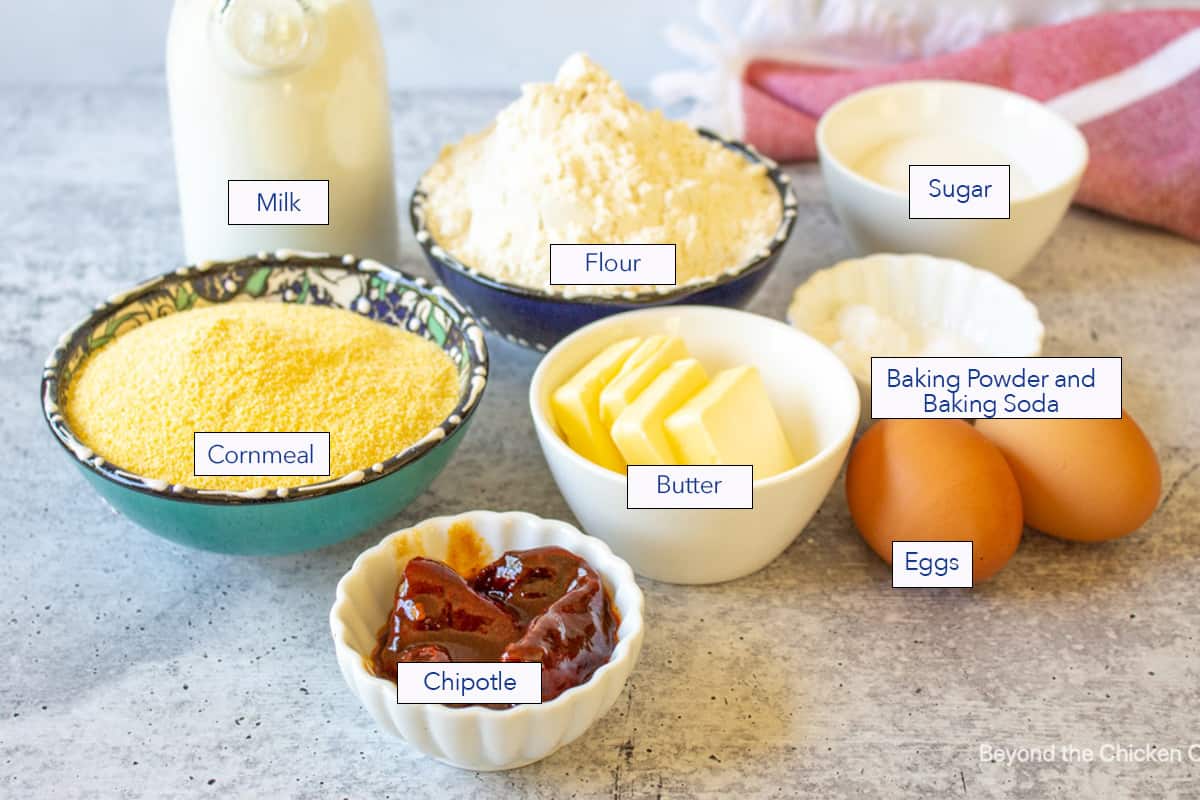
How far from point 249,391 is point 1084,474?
662 millimetres

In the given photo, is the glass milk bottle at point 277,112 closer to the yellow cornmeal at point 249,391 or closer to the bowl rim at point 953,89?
the yellow cornmeal at point 249,391

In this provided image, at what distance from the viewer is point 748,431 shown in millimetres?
990

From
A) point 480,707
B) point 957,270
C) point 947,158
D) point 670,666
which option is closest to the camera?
point 480,707

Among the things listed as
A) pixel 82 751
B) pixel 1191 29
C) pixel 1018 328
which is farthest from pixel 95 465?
pixel 1191 29

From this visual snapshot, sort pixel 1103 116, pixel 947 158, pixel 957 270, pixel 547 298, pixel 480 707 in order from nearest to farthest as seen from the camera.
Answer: pixel 480 707
pixel 547 298
pixel 957 270
pixel 947 158
pixel 1103 116

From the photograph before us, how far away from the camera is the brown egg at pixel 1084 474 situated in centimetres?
100

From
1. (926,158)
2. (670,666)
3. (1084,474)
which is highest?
(926,158)

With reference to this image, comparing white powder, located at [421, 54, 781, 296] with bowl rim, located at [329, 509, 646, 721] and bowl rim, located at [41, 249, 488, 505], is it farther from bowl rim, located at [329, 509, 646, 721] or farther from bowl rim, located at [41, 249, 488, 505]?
bowl rim, located at [329, 509, 646, 721]

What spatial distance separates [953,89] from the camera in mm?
1477

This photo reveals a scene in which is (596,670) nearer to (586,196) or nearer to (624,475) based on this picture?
(624,475)

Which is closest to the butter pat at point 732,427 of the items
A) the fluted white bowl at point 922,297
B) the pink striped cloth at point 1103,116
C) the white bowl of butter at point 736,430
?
the white bowl of butter at point 736,430

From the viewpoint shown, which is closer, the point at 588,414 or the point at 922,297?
the point at 588,414

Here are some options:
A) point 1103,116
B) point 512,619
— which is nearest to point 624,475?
point 512,619

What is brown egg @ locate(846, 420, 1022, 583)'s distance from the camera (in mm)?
964
